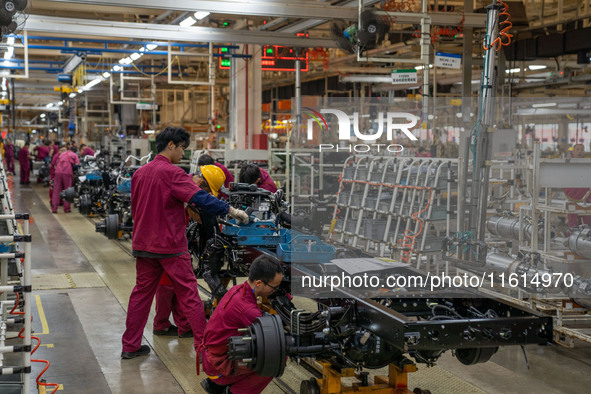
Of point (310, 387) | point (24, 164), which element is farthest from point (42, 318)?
point (24, 164)

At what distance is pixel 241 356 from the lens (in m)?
3.57

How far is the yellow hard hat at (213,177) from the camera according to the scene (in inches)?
259

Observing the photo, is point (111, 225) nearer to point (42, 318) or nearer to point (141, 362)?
point (42, 318)

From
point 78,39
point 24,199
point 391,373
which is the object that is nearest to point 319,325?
point 391,373

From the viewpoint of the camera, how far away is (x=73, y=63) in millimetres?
16750

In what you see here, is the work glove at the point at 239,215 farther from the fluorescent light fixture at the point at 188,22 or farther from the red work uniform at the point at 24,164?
the red work uniform at the point at 24,164

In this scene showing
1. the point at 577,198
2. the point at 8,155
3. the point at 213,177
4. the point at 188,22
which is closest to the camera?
the point at 213,177

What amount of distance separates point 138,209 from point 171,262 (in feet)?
1.59

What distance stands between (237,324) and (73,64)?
47.5 ft

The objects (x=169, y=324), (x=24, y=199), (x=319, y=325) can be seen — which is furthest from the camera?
(x=24, y=199)

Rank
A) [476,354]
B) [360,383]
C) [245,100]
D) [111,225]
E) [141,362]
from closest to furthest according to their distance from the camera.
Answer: [476,354]
[360,383]
[141,362]
[111,225]
[245,100]

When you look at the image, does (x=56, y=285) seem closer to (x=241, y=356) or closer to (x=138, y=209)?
(x=138, y=209)

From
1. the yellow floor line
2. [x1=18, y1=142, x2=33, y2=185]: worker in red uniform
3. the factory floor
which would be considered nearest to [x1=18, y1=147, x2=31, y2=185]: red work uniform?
[x1=18, y1=142, x2=33, y2=185]: worker in red uniform

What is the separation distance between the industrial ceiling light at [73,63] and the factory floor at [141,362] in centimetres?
833
